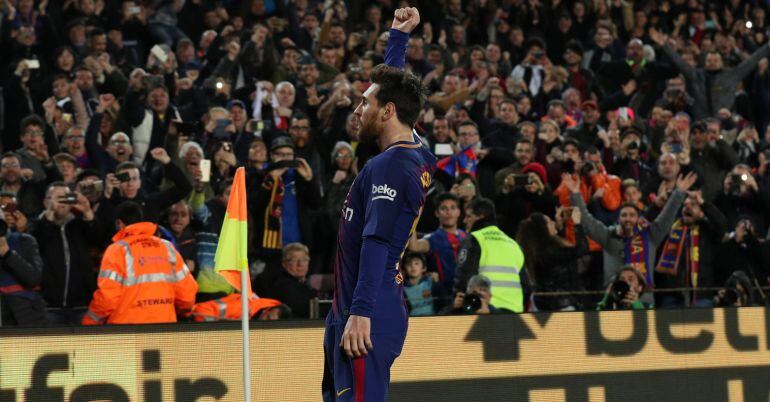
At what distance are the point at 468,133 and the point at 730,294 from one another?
10.7 feet

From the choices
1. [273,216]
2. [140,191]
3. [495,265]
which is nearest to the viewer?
[495,265]

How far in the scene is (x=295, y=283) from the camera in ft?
33.9

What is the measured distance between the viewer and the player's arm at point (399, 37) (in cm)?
586

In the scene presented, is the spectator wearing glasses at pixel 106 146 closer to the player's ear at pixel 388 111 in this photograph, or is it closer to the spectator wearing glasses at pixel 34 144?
the spectator wearing glasses at pixel 34 144

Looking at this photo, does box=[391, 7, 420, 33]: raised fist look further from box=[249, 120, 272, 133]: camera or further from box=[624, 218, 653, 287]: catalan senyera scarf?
box=[249, 120, 272, 133]: camera

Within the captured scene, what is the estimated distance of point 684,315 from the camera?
8430 mm

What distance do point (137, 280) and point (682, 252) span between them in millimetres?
5830

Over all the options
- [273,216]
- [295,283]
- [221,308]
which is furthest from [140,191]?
[295,283]

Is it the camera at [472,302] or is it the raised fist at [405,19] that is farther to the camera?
the camera at [472,302]

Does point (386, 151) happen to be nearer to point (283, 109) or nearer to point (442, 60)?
point (283, 109)

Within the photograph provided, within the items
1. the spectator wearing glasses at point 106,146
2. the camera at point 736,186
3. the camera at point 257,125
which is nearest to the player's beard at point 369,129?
the spectator wearing glasses at point 106,146

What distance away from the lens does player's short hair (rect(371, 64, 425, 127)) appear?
208 inches

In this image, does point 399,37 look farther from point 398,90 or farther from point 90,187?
point 90,187

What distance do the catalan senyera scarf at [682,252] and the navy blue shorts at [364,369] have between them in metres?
7.39
